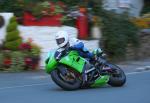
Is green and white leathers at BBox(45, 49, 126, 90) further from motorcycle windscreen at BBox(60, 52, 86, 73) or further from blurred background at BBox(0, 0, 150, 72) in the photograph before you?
blurred background at BBox(0, 0, 150, 72)

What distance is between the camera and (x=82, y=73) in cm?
1238

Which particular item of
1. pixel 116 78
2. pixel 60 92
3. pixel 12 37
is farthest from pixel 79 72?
pixel 12 37

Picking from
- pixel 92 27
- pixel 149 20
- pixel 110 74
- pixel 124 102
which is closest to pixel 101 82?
pixel 110 74

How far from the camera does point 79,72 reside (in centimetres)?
1231

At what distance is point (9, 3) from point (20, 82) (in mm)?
5032

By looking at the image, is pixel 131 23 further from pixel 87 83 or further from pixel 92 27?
pixel 87 83

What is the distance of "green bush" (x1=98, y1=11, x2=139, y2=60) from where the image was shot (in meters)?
19.4

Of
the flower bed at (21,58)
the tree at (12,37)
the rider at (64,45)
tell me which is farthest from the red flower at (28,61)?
the rider at (64,45)

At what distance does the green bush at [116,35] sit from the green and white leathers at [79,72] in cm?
640

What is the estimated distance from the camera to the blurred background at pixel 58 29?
16953 millimetres

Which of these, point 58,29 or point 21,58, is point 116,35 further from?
point 21,58

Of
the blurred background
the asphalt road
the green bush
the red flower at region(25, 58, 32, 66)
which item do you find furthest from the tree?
the green bush

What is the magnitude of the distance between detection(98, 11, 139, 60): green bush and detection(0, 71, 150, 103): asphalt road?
421 centimetres

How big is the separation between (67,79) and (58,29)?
5.84 metres
